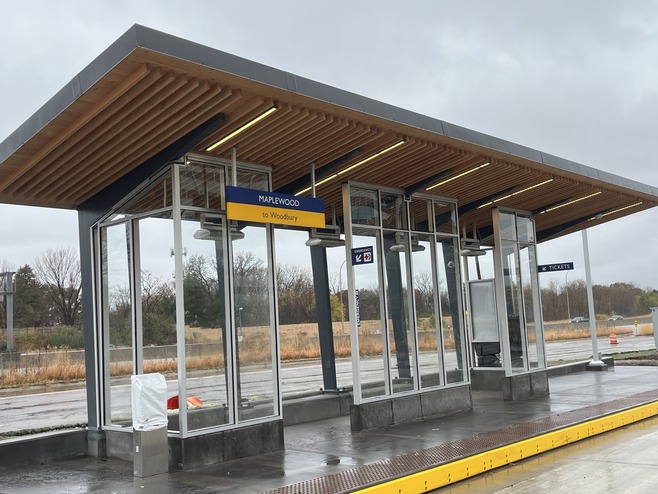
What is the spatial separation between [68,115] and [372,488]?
Result: 211 inches

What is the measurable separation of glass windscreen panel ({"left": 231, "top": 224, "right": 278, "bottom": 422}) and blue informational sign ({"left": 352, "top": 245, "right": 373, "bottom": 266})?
2055 mm

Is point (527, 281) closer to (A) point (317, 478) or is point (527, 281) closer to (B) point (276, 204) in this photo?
(B) point (276, 204)

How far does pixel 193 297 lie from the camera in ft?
30.0

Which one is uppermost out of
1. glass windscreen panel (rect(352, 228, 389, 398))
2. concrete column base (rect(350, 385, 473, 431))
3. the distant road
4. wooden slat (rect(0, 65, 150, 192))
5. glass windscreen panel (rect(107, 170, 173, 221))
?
wooden slat (rect(0, 65, 150, 192))

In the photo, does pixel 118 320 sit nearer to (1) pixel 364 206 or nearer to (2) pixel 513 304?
(1) pixel 364 206

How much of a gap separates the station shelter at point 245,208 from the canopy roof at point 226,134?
0.03m

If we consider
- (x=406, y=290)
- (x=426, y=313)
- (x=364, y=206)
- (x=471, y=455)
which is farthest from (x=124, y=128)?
(x=426, y=313)

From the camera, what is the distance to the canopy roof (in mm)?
7180

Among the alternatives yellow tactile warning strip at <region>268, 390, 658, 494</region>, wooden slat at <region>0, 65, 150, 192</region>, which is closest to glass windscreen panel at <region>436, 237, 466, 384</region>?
yellow tactile warning strip at <region>268, 390, 658, 494</region>

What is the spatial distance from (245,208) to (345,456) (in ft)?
11.9

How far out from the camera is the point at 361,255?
11555 mm

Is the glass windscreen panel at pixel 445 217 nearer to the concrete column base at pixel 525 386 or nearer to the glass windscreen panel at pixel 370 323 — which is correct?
the glass windscreen panel at pixel 370 323

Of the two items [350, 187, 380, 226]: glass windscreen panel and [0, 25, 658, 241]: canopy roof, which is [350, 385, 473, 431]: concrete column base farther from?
A: [0, 25, 658, 241]: canopy roof

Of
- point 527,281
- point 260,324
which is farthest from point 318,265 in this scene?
point 527,281
